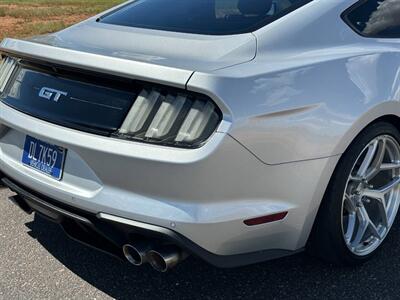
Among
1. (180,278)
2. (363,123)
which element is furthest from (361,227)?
(180,278)

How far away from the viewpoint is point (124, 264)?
9.76 feet

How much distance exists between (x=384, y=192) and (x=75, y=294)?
178 centimetres

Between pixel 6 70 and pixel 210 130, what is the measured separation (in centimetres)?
138

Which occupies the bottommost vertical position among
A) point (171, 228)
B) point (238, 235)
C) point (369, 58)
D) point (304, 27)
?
point (238, 235)

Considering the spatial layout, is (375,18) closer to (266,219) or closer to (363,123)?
(363,123)

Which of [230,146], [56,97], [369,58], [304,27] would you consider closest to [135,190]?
[230,146]

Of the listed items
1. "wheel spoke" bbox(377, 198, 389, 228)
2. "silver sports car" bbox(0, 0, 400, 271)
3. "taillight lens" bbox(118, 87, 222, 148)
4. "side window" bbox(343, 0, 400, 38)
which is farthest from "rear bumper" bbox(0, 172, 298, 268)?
"side window" bbox(343, 0, 400, 38)

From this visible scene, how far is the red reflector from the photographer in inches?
91.1

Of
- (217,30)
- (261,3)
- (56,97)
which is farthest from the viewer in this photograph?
(261,3)

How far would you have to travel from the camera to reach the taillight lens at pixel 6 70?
288 cm

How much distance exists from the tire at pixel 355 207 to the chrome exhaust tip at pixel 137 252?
0.86 meters

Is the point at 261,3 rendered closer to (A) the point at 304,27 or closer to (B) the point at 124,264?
(A) the point at 304,27

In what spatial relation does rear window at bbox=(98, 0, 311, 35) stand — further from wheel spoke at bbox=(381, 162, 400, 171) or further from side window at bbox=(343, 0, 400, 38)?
wheel spoke at bbox=(381, 162, 400, 171)

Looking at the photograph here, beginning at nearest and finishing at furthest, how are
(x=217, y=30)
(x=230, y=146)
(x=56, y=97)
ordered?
(x=230, y=146), (x=56, y=97), (x=217, y=30)
